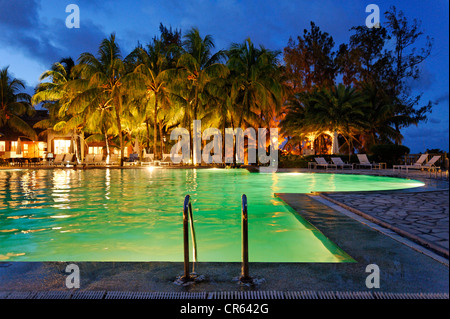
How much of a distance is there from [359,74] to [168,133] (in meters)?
20.3

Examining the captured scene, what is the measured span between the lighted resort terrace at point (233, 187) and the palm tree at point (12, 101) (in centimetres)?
13

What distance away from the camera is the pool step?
2771 millimetres

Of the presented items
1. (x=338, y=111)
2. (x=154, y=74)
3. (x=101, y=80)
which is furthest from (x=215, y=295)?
(x=101, y=80)

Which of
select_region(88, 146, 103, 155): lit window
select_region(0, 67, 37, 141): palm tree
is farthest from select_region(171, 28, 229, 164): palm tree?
select_region(88, 146, 103, 155): lit window

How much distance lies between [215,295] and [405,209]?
5078mm

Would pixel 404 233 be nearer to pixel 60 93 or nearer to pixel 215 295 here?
pixel 215 295

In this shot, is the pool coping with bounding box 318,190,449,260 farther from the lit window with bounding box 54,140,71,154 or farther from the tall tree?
the lit window with bounding box 54,140,71,154

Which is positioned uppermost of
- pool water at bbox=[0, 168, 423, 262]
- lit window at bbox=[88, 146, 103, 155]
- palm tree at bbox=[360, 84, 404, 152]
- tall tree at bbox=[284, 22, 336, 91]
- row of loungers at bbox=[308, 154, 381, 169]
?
tall tree at bbox=[284, 22, 336, 91]

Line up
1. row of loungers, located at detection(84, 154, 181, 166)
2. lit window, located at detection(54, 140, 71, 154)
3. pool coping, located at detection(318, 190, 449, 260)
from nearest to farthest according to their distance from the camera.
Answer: pool coping, located at detection(318, 190, 449, 260), row of loungers, located at detection(84, 154, 181, 166), lit window, located at detection(54, 140, 71, 154)

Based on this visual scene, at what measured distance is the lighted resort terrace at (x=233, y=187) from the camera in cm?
314

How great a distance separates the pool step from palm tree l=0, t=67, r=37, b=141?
114ft

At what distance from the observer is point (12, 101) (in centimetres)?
3294

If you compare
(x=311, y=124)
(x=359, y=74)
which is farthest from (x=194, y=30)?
(x=359, y=74)

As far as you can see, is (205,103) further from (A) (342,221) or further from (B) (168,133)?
(A) (342,221)
